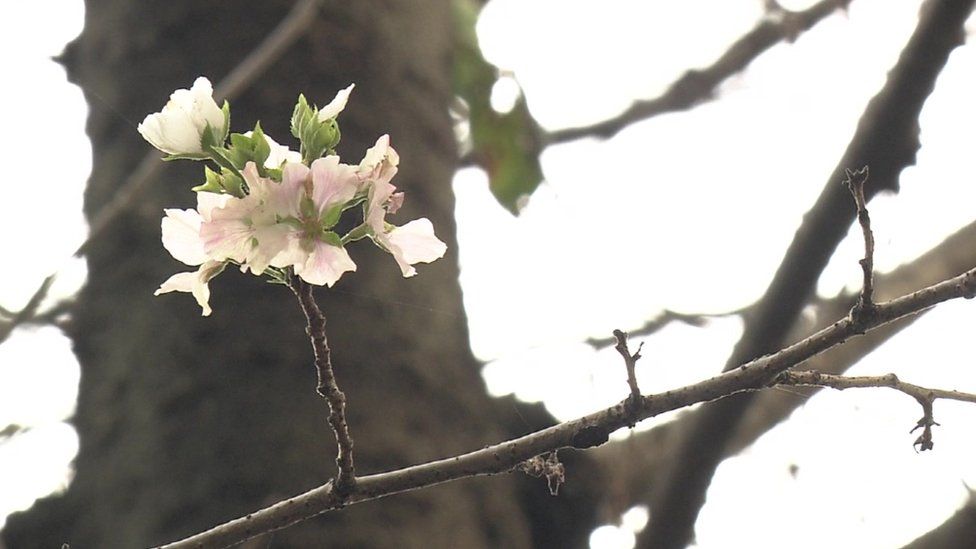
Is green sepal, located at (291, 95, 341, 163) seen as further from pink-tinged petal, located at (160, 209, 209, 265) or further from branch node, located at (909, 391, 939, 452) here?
branch node, located at (909, 391, 939, 452)

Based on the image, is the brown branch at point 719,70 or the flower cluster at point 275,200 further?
the brown branch at point 719,70

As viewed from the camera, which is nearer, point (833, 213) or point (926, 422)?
point (926, 422)

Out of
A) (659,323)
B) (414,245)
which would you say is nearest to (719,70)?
(659,323)

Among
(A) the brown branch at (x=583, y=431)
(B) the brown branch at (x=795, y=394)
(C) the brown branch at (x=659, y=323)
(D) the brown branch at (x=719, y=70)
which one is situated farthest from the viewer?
(D) the brown branch at (x=719, y=70)

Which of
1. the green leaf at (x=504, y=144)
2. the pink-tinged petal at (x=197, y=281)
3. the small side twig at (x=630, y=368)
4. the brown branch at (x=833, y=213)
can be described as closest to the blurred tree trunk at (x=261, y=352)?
the green leaf at (x=504, y=144)

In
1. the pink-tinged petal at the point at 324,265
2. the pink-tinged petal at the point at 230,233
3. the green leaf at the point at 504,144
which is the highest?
the green leaf at the point at 504,144

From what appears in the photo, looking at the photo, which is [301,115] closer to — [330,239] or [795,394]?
[330,239]

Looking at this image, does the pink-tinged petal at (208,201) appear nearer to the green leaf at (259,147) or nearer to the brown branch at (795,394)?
the green leaf at (259,147)
